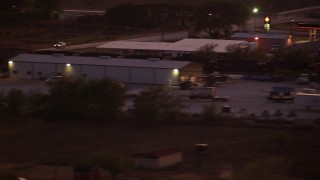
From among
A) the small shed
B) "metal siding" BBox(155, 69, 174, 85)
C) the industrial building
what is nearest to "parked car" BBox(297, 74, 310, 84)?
the industrial building

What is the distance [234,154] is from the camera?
7.26 m

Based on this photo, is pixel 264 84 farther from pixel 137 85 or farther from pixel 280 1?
pixel 280 1

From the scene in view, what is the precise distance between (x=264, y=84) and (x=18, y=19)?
41.6 feet

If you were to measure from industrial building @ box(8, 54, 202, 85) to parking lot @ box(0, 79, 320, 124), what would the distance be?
299 millimetres

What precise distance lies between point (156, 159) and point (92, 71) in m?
5.67

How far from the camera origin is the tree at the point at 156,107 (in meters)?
8.60

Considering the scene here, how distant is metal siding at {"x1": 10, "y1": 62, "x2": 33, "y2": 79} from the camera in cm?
1252

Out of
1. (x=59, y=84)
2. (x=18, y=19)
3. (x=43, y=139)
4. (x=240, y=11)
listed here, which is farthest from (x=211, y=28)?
(x=43, y=139)

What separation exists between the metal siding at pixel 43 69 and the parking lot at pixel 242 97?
0.90 feet

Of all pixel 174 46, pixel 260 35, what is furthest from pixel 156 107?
pixel 260 35

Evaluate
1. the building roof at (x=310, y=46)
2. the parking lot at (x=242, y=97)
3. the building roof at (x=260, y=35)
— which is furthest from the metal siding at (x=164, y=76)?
the building roof at (x=260, y=35)

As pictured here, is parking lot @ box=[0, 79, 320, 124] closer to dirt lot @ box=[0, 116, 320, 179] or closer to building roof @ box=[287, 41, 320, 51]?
dirt lot @ box=[0, 116, 320, 179]

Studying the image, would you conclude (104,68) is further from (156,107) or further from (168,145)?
(168,145)

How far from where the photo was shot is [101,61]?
12305mm
